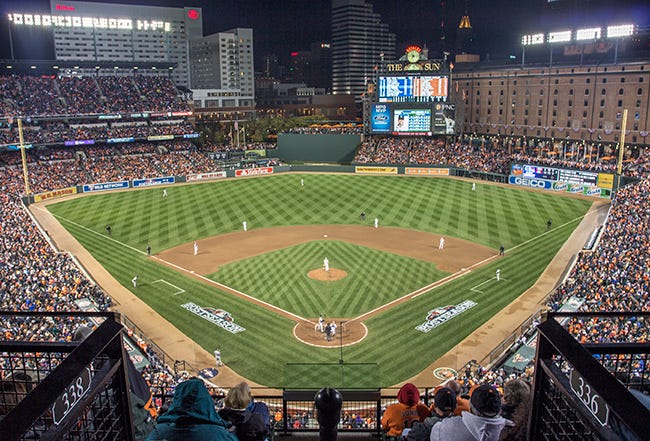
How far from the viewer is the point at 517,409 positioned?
5336mm

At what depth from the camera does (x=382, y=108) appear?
7181 cm

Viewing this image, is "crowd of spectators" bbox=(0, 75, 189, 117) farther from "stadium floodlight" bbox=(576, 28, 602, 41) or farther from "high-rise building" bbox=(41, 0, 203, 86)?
"high-rise building" bbox=(41, 0, 203, 86)

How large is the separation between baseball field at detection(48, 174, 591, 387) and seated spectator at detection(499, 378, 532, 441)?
1189cm

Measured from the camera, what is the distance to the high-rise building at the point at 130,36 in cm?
16788

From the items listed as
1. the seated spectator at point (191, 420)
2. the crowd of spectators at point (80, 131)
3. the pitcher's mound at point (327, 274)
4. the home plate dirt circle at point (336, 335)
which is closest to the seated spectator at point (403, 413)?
the seated spectator at point (191, 420)

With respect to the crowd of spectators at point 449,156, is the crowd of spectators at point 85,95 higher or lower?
higher

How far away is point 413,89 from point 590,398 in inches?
2758

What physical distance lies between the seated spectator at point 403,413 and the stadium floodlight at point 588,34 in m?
79.7

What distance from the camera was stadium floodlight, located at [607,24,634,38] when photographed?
6722 cm

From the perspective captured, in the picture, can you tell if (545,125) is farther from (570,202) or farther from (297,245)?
(297,245)

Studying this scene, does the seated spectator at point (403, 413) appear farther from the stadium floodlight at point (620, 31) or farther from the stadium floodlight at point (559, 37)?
the stadium floodlight at point (559, 37)

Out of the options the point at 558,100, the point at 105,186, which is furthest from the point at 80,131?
the point at 558,100

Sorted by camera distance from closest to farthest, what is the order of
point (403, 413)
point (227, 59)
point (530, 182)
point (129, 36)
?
point (403, 413)
point (530, 182)
point (227, 59)
point (129, 36)

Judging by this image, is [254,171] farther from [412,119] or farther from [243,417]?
[243,417]
